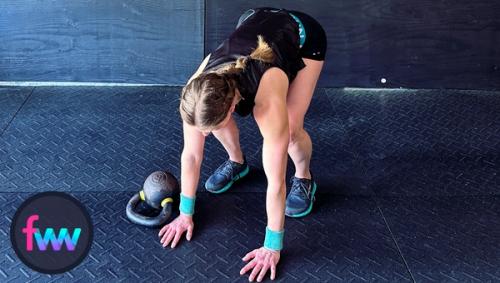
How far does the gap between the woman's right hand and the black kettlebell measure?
0.06 m

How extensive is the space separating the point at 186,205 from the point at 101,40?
71.4 inches

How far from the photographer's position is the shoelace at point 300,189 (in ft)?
9.10

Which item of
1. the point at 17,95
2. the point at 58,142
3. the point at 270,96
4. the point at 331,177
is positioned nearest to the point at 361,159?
the point at 331,177

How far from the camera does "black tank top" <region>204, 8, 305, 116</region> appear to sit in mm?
2018

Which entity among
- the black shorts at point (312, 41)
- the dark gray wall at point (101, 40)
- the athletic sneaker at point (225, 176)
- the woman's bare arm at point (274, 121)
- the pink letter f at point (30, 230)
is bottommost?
the pink letter f at point (30, 230)

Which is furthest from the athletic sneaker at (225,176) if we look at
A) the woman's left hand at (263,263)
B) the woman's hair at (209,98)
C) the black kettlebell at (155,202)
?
the woman's hair at (209,98)

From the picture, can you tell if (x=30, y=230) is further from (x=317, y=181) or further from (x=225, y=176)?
(x=317, y=181)

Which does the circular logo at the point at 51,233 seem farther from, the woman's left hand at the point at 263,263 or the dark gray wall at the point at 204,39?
the dark gray wall at the point at 204,39

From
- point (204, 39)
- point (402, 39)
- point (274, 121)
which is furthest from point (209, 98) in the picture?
point (402, 39)

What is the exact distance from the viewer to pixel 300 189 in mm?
2783

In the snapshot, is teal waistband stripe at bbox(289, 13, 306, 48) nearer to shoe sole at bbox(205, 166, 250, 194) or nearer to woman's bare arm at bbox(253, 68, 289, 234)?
woman's bare arm at bbox(253, 68, 289, 234)

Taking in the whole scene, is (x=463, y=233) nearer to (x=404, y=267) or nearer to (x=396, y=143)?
(x=404, y=267)

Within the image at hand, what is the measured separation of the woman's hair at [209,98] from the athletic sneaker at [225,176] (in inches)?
38.6

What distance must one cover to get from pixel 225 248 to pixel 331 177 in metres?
0.81
